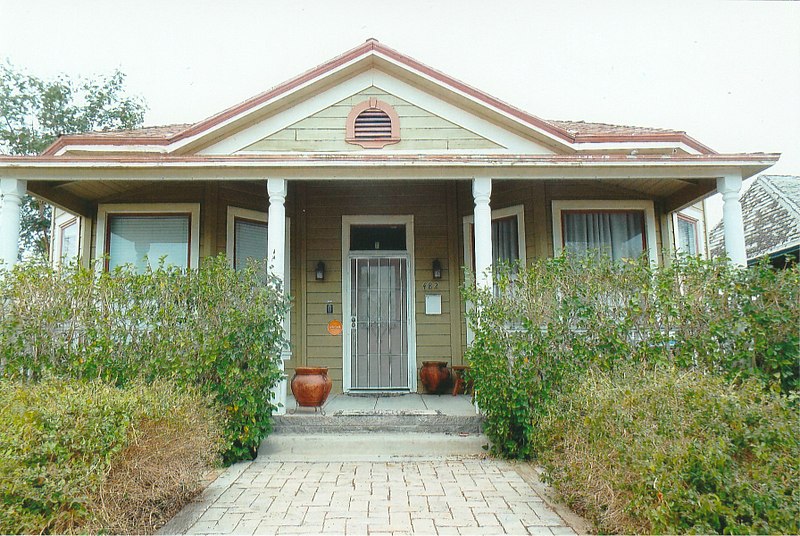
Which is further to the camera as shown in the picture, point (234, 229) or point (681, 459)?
point (234, 229)

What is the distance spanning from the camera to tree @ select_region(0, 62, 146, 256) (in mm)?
15750

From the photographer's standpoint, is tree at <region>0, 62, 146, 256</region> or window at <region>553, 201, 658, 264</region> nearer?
window at <region>553, 201, 658, 264</region>

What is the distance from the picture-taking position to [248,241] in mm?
7676

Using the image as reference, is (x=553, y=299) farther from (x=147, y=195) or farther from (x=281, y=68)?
(x=281, y=68)

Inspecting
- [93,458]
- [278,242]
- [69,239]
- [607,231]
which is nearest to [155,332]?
[278,242]

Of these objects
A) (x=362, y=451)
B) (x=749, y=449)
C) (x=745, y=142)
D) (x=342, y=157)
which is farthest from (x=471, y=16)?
(x=745, y=142)

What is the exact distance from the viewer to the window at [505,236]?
760cm

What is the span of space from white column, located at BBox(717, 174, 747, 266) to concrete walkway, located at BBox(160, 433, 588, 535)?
11.1ft

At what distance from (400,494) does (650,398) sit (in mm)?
1976

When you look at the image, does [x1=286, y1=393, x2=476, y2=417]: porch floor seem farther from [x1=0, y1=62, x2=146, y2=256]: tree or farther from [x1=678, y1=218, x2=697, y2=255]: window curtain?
[x1=0, y1=62, x2=146, y2=256]: tree

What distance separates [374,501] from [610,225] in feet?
17.3

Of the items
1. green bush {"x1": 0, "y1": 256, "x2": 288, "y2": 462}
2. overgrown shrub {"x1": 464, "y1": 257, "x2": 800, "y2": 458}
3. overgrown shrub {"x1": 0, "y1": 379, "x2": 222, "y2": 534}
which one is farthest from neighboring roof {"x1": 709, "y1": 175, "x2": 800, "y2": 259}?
overgrown shrub {"x1": 0, "y1": 379, "x2": 222, "y2": 534}

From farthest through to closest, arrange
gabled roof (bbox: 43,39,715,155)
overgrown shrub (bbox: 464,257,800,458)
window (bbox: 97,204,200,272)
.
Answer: window (bbox: 97,204,200,272), gabled roof (bbox: 43,39,715,155), overgrown shrub (bbox: 464,257,800,458)

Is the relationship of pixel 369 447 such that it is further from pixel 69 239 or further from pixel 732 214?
pixel 69 239
